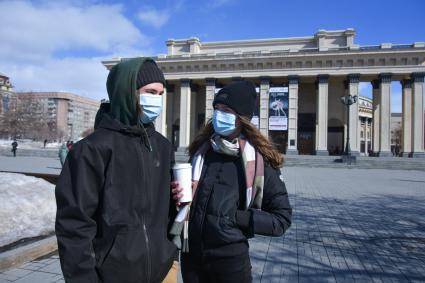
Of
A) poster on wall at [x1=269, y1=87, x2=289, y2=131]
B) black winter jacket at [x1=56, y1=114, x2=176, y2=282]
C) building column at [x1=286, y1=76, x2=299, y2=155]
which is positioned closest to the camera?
black winter jacket at [x1=56, y1=114, x2=176, y2=282]

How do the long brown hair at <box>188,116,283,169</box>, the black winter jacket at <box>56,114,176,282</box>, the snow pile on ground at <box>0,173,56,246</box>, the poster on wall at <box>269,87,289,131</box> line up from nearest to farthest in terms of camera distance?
1. the black winter jacket at <box>56,114,176,282</box>
2. the long brown hair at <box>188,116,283,169</box>
3. the snow pile on ground at <box>0,173,56,246</box>
4. the poster on wall at <box>269,87,289,131</box>

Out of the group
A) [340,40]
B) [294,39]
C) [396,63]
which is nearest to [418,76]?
[396,63]

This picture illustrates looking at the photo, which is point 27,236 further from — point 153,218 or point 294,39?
point 294,39

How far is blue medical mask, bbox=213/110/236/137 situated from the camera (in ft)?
8.02

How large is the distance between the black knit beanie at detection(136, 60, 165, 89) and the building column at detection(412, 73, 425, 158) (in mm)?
46183

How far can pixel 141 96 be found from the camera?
6.79 feet

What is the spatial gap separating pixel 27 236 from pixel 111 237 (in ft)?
13.6

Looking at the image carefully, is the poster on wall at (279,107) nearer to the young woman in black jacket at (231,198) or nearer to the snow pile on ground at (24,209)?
the snow pile on ground at (24,209)

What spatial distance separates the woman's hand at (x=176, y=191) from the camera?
2.09 m

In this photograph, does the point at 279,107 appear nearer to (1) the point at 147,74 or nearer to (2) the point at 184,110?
(2) the point at 184,110

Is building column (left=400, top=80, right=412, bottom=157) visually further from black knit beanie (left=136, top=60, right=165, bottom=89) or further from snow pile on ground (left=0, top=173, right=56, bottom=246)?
black knit beanie (left=136, top=60, right=165, bottom=89)

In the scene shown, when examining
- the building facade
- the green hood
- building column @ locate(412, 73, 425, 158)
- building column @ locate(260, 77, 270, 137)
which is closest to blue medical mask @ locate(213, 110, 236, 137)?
the green hood

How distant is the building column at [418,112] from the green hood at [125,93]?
4633 cm

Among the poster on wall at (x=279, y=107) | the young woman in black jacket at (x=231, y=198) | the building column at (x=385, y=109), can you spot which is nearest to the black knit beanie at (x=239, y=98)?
the young woman in black jacket at (x=231, y=198)
